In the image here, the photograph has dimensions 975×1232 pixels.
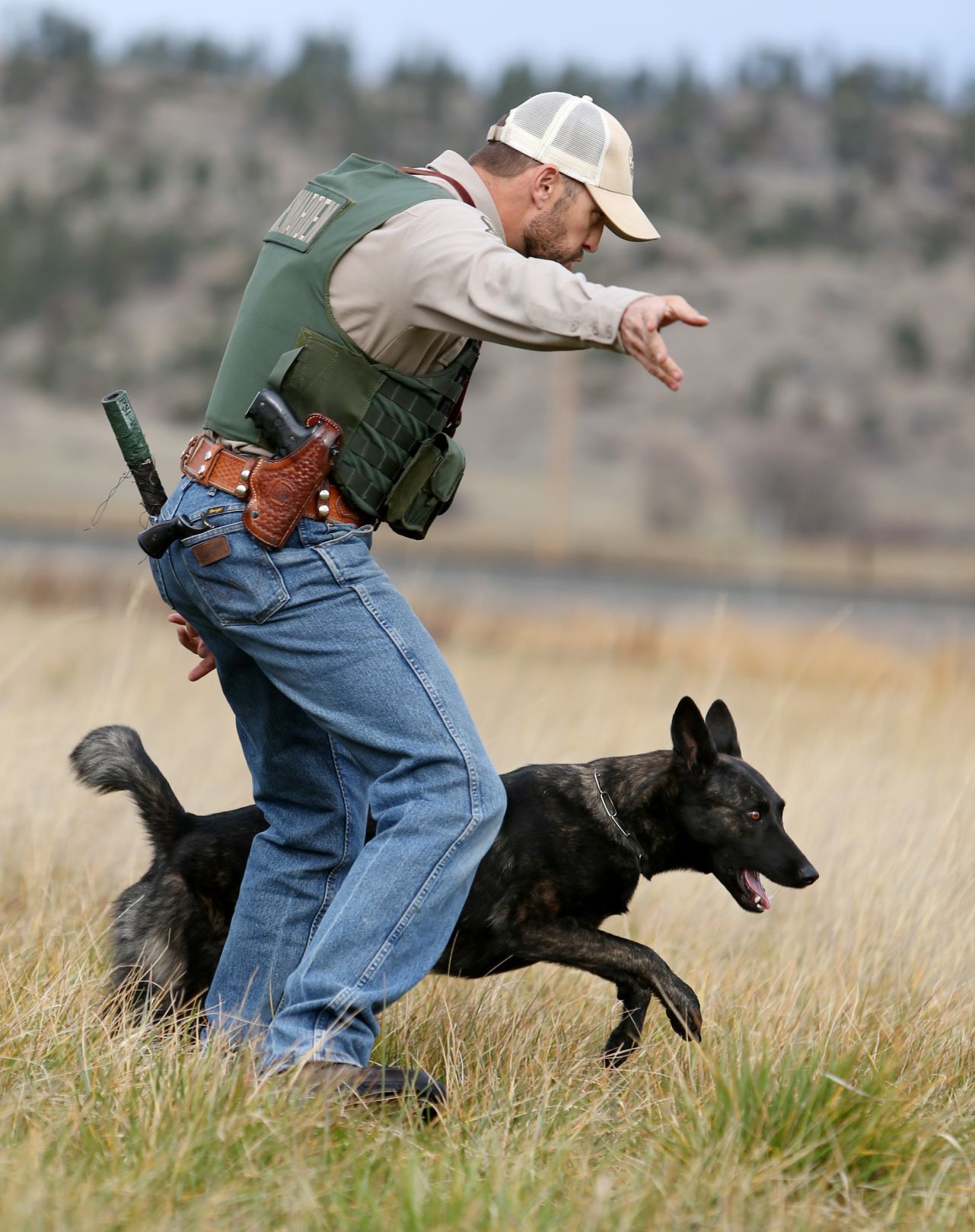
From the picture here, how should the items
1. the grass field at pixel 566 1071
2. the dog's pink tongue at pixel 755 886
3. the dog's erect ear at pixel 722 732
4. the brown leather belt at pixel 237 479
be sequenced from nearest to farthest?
the grass field at pixel 566 1071 < the brown leather belt at pixel 237 479 < the dog's pink tongue at pixel 755 886 < the dog's erect ear at pixel 722 732

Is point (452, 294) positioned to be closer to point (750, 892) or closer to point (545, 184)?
point (545, 184)

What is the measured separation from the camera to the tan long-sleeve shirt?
2.70 meters

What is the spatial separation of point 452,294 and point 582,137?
62 cm

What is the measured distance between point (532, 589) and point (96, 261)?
Result: 38617 mm

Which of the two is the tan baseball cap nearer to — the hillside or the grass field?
the grass field

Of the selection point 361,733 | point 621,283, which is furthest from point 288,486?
point 621,283

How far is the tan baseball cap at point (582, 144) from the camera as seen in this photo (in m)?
3.18

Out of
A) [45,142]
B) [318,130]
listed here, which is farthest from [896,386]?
[45,142]

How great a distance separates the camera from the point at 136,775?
3812 millimetres

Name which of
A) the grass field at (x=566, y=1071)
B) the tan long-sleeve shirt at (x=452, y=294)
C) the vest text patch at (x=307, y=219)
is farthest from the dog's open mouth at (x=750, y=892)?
the vest text patch at (x=307, y=219)

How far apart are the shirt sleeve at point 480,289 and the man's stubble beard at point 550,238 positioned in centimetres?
31

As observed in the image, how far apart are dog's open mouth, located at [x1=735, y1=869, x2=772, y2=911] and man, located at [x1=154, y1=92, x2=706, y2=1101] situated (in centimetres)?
127

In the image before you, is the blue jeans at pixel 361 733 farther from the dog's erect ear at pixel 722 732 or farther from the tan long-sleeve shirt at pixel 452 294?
the dog's erect ear at pixel 722 732

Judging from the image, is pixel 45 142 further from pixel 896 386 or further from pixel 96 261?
pixel 896 386
